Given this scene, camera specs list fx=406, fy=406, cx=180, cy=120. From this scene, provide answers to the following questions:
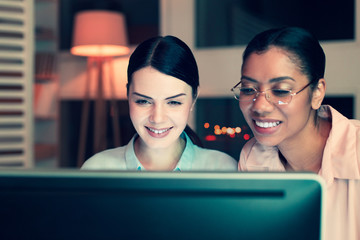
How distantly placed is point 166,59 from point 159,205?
2.36ft

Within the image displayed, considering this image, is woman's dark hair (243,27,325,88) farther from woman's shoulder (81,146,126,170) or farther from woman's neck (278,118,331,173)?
woman's shoulder (81,146,126,170)

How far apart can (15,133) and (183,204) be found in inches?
97.4

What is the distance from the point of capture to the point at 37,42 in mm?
3840

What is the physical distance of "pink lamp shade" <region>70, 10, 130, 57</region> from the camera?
315cm

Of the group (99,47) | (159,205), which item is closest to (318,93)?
(159,205)

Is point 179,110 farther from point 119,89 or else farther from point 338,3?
point 119,89

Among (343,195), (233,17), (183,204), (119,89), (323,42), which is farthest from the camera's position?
(119,89)

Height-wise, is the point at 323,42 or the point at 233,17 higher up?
the point at 233,17

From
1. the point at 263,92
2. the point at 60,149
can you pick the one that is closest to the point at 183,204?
the point at 263,92

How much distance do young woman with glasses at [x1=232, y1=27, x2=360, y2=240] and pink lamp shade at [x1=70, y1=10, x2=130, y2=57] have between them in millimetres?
2134

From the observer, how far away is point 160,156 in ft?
4.33

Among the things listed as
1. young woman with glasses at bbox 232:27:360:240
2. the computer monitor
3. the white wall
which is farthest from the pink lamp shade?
the computer monitor

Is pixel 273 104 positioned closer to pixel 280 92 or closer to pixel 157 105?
pixel 280 92

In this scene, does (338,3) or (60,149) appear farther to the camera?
(60,149)
